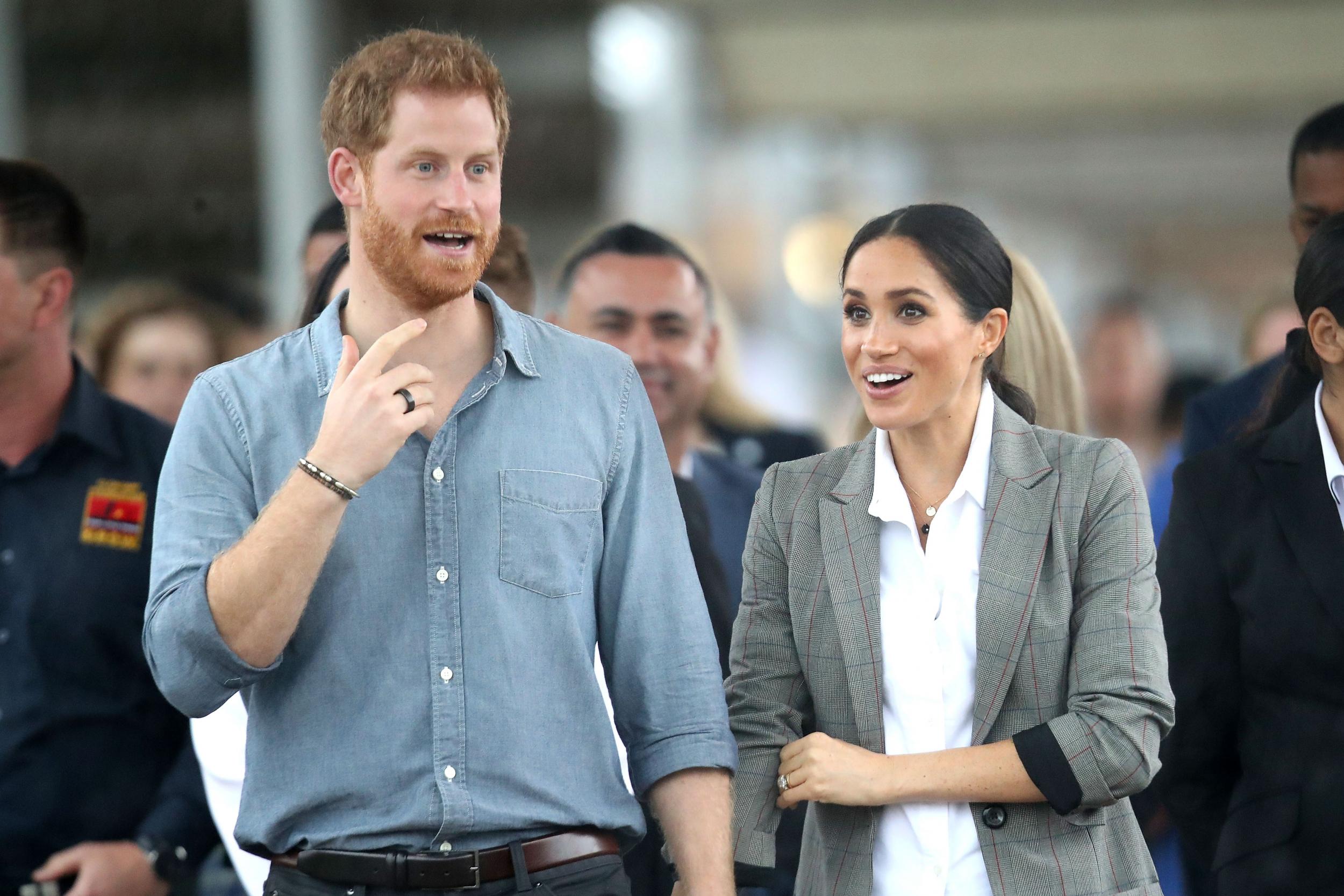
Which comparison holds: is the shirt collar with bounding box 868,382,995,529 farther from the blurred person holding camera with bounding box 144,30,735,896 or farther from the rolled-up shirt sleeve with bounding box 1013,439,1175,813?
the blurred person holding camera with bounding box 144,30,735,896

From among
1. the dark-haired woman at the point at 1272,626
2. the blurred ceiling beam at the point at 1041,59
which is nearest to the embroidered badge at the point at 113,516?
the dark-haired woman at the point at 1272,626

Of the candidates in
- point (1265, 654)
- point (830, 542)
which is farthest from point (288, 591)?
point (1265, 654)

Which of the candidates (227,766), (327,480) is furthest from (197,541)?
(227,766)

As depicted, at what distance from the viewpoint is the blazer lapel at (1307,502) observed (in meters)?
3.31

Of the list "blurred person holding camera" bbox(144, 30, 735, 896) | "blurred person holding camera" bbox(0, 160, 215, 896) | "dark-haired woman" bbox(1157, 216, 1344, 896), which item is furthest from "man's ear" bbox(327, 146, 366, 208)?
"dark-haired woman" bbox(1157, 216, 1344, 896)

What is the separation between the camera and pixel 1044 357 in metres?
3.95

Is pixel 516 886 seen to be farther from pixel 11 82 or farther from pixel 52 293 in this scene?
pixel 11 82

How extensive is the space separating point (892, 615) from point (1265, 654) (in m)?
0.86

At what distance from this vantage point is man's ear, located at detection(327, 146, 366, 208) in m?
2.89

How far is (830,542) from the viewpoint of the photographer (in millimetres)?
3070

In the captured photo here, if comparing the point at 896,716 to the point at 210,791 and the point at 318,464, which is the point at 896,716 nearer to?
the point at 318,464

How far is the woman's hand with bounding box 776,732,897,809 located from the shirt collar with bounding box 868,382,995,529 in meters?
0.41

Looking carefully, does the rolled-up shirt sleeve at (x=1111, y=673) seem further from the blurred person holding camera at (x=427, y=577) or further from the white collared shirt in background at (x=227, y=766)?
the white collared shirt in background at (x=227, y=766)

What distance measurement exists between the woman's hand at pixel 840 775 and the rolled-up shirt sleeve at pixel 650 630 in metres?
0.12
